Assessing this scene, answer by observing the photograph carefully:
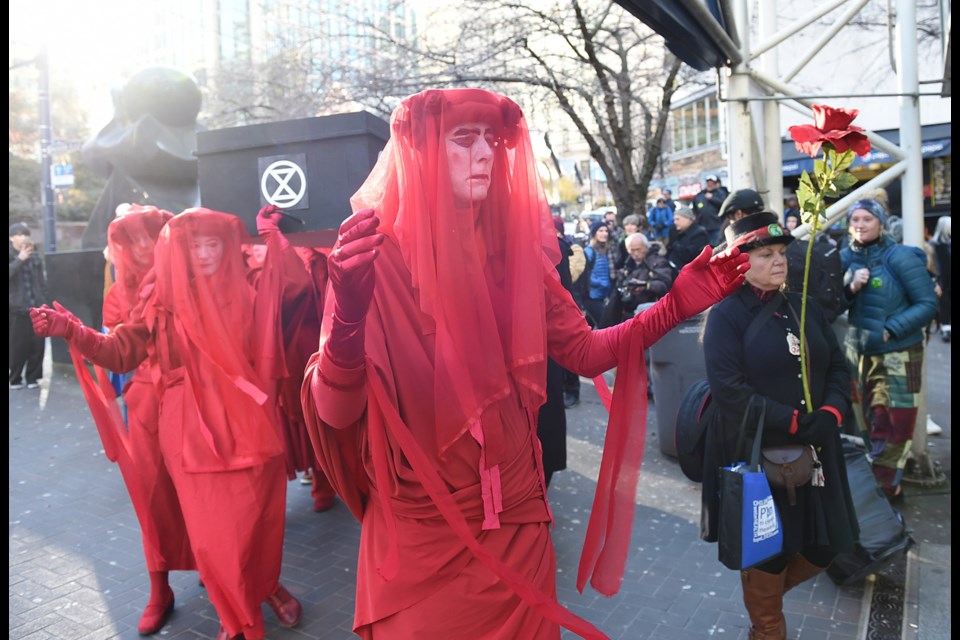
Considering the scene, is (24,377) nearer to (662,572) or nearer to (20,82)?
(662,572)

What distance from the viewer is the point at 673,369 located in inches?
237

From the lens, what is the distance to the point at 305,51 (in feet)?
45.1

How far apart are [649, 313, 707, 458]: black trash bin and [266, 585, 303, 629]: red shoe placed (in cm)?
310

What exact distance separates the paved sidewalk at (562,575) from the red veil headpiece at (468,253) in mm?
2209

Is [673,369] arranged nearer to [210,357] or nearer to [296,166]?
[296,166]

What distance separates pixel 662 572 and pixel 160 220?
3.44m

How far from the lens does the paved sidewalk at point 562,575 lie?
3.70 metres

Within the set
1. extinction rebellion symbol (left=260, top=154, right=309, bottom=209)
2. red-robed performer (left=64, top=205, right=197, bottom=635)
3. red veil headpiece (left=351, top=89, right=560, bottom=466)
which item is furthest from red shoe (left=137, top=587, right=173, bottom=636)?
red veil headpiece (left=351, top=89, right=560, bottom=466)

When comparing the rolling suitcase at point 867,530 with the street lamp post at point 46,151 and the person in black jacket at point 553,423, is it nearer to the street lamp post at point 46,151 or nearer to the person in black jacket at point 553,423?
the person in black jacket at point 553,423

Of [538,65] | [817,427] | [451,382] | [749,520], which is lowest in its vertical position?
[749,520]

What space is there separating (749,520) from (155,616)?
2.92m

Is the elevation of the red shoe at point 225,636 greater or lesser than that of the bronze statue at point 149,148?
lesser

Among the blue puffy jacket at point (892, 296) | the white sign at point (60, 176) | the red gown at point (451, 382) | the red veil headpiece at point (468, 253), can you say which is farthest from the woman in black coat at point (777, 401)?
the white sign at point (60, 176)

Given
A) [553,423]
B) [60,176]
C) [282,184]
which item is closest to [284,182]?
[282,184]
